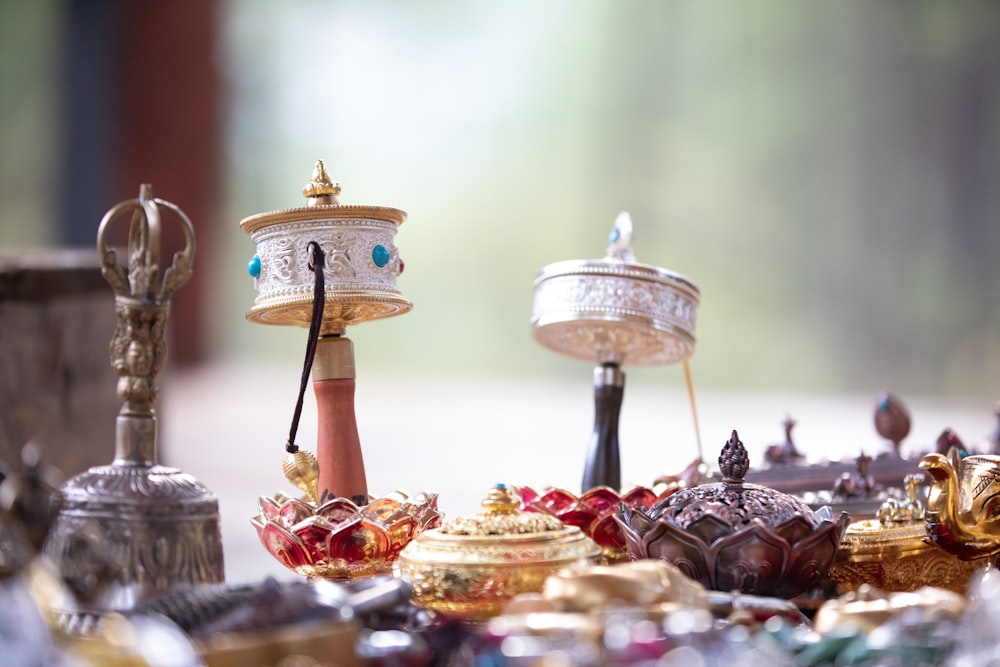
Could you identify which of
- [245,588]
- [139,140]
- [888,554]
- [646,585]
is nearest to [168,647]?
[245,588]

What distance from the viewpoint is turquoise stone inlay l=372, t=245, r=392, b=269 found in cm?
149

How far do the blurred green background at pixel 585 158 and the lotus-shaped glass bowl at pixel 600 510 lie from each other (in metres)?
5.18

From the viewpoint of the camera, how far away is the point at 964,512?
1.35 metres

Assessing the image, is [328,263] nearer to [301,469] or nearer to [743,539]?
[301,469]

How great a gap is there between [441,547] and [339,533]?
180mm

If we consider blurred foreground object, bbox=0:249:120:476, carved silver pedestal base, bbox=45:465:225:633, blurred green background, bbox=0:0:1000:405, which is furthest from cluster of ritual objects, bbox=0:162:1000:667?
blurred green background, bbox=0:0:1000:405

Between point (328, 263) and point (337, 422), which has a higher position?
point (328, 263)

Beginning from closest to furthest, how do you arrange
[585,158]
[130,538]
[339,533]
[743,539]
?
[130,538], [743,539], [339,533], [585,158]

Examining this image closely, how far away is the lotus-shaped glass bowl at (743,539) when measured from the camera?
1206 mm

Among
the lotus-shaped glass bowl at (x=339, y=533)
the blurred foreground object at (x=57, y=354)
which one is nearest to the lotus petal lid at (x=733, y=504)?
the lotus-shaped glass bowl at (x=339, y=533)

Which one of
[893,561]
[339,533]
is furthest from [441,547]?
[893,561]

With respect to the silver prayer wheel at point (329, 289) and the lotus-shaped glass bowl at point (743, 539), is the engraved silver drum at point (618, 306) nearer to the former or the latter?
the silver prayer wheel at point (329, 289)

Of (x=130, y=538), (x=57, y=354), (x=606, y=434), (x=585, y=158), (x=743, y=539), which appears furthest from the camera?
(x=585, y=158)

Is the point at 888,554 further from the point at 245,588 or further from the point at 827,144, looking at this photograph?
the point at 827,144
